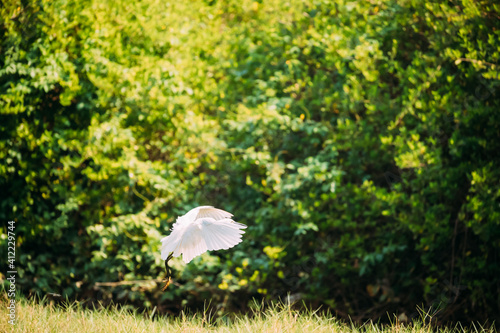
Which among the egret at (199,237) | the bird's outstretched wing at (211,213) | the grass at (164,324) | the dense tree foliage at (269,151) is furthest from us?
the dense tree foliage at (269,151)

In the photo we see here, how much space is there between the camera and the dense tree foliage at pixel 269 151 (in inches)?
197

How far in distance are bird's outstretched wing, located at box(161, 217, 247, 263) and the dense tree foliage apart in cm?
235

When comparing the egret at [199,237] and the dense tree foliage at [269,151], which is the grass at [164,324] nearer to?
the egret at [199,237]

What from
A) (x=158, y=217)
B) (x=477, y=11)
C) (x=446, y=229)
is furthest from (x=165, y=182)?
(x=477, y=11)

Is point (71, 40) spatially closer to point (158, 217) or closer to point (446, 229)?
point (158, 217)

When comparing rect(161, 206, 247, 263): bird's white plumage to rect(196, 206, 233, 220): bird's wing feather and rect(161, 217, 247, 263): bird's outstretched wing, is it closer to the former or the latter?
rect(161, 217, 247, 263): bird's outstretched wing

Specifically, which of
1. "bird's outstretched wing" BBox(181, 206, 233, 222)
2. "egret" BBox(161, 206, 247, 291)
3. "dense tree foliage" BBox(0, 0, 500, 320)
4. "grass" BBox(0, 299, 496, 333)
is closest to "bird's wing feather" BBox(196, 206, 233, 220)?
"bird's outstretched wing" BBox(181, 206, 233, 222)

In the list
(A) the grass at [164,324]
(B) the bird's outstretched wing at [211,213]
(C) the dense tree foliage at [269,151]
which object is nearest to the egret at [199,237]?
(B) the bird's outstretched wing at [211,213]

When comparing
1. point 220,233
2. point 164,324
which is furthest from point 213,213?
point 164,324

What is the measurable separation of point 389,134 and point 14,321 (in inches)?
151

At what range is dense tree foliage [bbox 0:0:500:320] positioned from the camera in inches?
197

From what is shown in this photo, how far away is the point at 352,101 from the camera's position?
218 inches

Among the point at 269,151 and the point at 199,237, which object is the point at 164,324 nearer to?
the point at 199,237

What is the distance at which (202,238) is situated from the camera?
3166 mm
